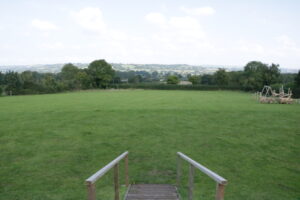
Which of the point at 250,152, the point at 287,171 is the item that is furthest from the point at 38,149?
the point at 287,171

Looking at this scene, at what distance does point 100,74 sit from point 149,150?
57779mm

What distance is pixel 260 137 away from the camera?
1067 cm

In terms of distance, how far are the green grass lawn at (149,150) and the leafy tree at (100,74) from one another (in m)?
49.9

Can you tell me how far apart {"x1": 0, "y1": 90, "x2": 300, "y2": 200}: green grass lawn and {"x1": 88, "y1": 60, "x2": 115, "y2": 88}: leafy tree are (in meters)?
49.9

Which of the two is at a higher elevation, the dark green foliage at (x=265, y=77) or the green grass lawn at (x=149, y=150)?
the dark green foliage at (x=265, y=77)

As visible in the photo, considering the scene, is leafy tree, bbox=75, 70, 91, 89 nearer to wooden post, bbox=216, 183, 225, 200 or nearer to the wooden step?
the wooden step

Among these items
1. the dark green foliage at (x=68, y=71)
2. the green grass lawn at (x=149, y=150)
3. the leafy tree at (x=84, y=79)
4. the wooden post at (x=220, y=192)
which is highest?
the dark green foliage at (x=68, y=71)

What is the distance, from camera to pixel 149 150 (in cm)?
897

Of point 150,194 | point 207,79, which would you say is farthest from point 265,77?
point 150,194

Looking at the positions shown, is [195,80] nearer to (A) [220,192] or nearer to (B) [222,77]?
(B) [222,77]

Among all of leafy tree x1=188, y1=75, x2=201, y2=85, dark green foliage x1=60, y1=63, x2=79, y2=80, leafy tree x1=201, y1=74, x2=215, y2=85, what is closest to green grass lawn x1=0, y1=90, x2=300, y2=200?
leafy tree x1=201, y1=74, x2=215, y2=85

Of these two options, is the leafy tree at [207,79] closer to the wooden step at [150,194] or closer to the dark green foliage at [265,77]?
the dark green foliage at [265,77]

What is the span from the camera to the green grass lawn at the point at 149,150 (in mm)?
6000

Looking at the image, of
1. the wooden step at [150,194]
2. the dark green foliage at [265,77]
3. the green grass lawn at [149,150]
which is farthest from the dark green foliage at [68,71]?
the wooden step at [150,194]
